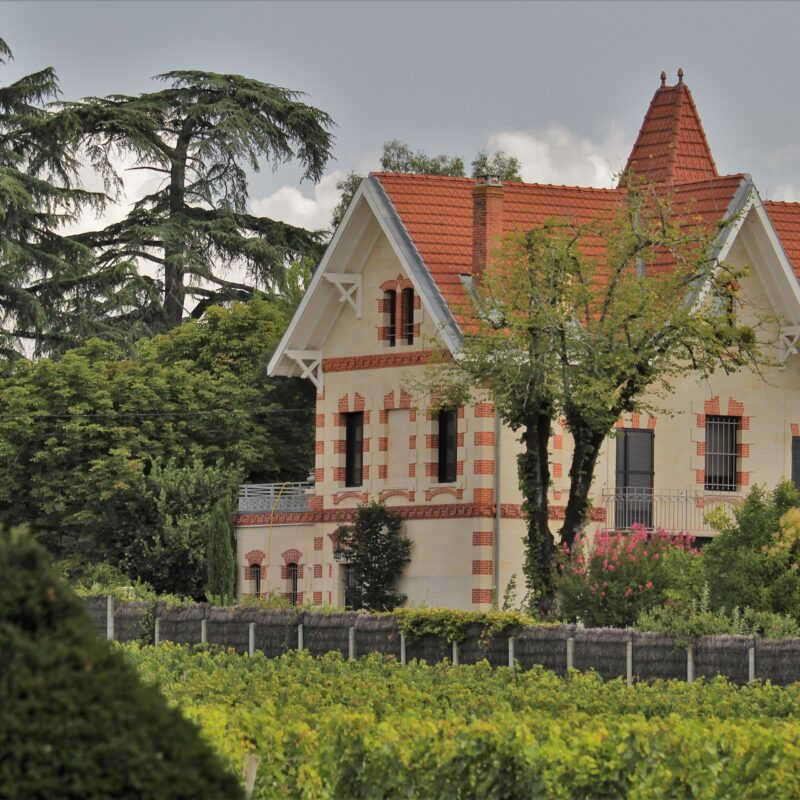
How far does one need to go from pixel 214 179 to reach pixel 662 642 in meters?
41.2

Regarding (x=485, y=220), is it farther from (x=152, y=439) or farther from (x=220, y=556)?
(x=152, y=439)

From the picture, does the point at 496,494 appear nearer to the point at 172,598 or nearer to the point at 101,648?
the point at 172,598

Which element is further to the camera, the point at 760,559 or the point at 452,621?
the point at 760,559

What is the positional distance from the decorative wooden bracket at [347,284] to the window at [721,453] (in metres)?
8.56

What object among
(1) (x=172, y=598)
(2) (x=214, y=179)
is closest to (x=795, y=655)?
(1) (x=172, y=598)

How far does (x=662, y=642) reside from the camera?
104ft

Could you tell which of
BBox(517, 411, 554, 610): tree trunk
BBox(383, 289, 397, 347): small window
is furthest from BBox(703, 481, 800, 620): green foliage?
BBox(383, 289, 397, 347): small window

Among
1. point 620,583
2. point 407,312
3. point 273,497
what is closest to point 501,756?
point 620,583

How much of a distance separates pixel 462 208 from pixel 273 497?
853cm

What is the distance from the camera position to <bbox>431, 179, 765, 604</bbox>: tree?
140 ft

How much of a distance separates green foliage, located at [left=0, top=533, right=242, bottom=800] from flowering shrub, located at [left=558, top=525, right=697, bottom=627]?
2905 cm

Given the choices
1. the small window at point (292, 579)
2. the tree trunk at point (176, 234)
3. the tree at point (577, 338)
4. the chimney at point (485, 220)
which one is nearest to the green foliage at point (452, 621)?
the tree at point (577, 338)

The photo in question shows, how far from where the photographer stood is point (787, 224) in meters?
53.0

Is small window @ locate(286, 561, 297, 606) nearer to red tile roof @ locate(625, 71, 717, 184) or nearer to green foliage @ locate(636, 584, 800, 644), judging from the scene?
red tile roof @ locate(625, 71, 717, 184)
